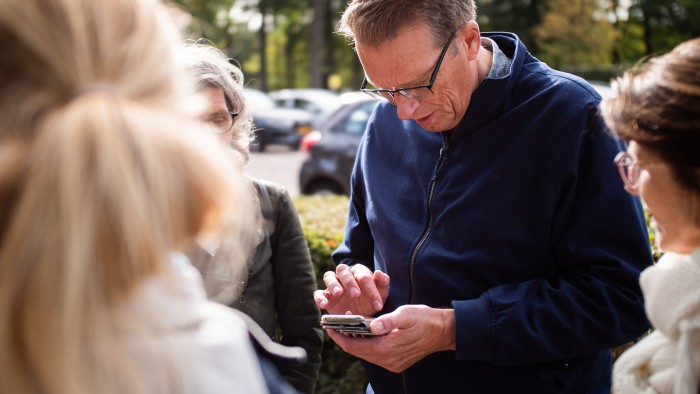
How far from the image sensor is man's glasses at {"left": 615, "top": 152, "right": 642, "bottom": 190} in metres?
1.73

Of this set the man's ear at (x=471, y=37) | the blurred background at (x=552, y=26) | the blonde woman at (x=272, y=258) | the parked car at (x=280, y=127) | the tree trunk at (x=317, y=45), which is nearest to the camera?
the man's ear at (x=471, y=37)

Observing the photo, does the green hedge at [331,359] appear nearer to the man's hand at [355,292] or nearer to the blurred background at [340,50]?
the blurred background at [340,50]

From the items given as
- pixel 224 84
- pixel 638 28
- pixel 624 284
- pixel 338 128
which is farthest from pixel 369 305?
pixel 638 28

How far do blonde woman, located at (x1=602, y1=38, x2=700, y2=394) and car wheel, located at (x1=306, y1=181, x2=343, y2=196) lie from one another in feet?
27.5

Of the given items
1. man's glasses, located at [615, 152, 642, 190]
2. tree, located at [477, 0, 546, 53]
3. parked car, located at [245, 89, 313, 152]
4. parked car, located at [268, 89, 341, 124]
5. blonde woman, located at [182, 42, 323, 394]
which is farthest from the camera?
tree, located at [477, 0, 546, 53]

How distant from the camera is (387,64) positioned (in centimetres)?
255

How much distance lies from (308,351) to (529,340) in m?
0.94

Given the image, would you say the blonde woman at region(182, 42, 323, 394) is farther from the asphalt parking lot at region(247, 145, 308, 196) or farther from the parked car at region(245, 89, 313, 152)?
the parked car at region(245, 89, 313, 152)

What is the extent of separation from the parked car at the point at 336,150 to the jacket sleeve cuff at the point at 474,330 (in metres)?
7.49

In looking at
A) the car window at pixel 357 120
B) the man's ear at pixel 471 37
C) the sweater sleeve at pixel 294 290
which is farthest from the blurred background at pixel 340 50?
the man's ear at pixel 471 37

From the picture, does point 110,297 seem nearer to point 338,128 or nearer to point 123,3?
point 123,3

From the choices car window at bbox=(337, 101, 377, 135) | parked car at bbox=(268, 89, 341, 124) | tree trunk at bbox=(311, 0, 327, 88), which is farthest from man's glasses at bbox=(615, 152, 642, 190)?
tree trunk at bbox=(311, 0, 327, 88)

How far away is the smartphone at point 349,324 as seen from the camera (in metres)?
2.29

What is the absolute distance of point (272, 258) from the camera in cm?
281
